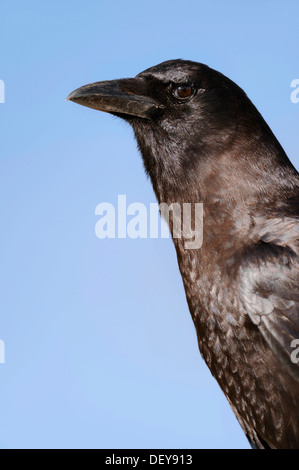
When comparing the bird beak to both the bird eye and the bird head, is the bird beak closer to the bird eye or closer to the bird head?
the bird head

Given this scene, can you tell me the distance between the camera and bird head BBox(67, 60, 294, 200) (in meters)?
4.82

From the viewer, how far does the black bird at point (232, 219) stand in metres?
4.19

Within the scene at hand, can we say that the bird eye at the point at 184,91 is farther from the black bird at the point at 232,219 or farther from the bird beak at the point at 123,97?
the bird beak at the point at 123,97

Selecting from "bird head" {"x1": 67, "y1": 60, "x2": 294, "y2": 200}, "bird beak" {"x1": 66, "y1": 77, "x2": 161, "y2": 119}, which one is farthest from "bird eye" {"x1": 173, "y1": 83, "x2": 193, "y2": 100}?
"bird beak" {"x1": 66, "y1": 77, "x2": 161, "y2": 119}

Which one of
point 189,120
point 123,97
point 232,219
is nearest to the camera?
point 232,219

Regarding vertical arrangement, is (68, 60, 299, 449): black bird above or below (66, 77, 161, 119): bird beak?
below

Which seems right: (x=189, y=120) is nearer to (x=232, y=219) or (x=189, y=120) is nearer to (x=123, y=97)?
(x=123, y=97)

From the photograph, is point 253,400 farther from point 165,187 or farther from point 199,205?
point 165,187

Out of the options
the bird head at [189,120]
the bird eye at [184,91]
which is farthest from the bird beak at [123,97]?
the bird eye at [184,91]

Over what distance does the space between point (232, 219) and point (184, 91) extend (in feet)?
3.79

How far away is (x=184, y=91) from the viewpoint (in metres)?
4.94

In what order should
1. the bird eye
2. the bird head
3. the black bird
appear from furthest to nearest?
the bird eye < the bird head < the black bird

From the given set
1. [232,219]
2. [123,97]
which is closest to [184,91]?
[123,97]
